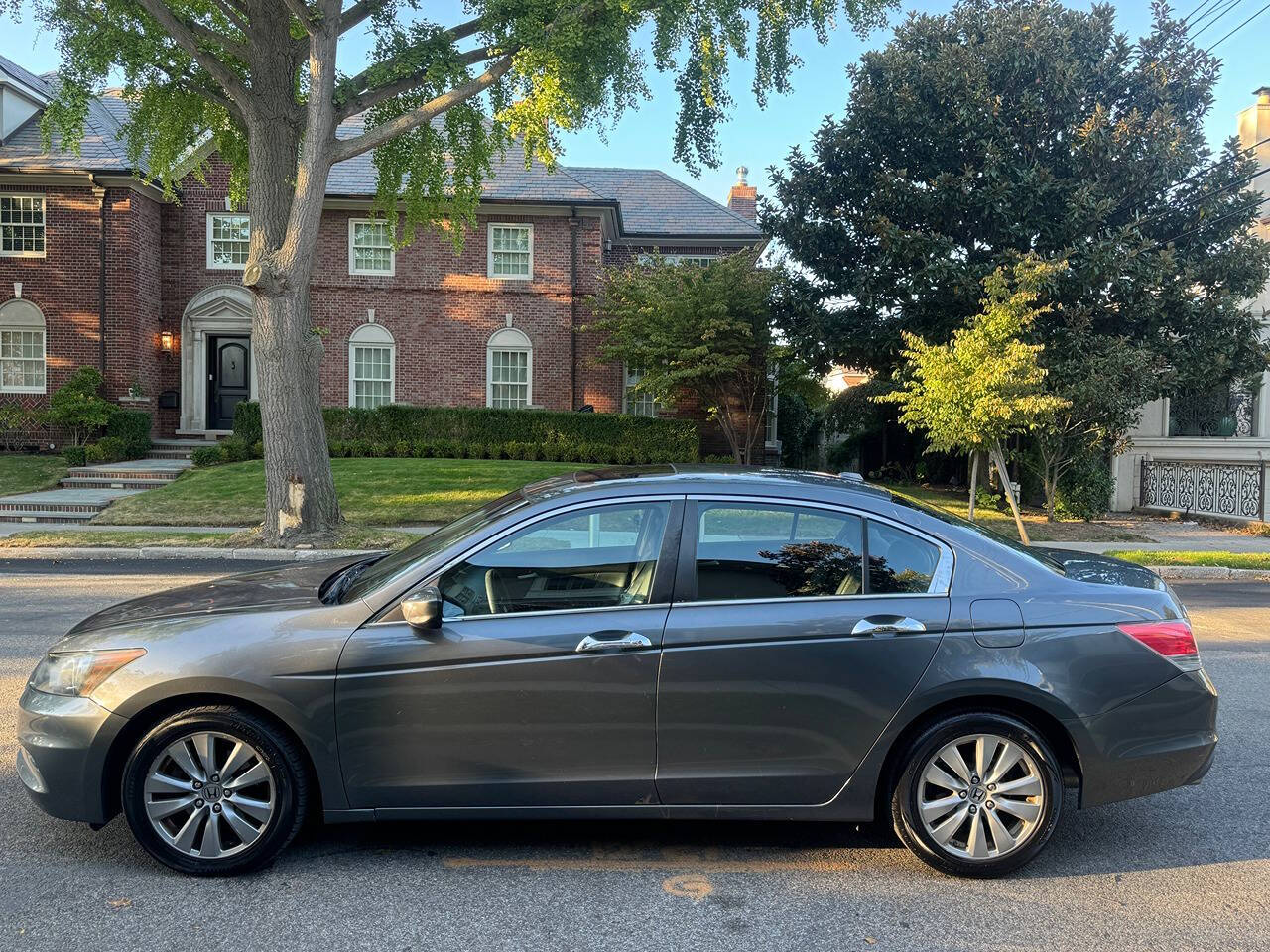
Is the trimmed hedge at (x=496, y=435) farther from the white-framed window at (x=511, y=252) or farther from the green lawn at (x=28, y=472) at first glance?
the white-framed window at (x=511, y=252)

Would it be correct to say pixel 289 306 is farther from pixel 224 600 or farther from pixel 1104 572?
pixel 1104 572

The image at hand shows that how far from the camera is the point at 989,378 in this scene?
1381 centimetres

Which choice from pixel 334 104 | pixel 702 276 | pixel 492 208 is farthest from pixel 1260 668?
pixel 492 208

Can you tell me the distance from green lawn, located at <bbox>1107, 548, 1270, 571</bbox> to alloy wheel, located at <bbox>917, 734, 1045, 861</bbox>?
1052 centimetres

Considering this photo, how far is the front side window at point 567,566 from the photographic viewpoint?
3691 mm

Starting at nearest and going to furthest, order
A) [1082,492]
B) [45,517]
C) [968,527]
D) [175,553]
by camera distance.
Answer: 1. [968,527]
2. [175,553]
3. [45,517]
4. [1082,492]

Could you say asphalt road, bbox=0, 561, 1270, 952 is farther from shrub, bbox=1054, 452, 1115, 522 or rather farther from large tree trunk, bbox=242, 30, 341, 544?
shrub, bbox=1054, 452, 1115, 522

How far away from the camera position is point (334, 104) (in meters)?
13.4

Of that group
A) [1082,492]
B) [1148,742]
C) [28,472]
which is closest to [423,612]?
[1148,742]

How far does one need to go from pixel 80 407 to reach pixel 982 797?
879 inches

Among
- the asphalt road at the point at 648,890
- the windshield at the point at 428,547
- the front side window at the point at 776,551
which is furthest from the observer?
the windshield at the point at 428,547

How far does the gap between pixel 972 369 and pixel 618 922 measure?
12.6 m

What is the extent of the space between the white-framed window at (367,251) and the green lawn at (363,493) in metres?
6.38

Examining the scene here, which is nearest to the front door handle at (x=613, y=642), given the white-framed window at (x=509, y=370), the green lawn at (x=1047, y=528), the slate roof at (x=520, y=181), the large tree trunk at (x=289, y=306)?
the large tree trunk at (x=289, y=306)
